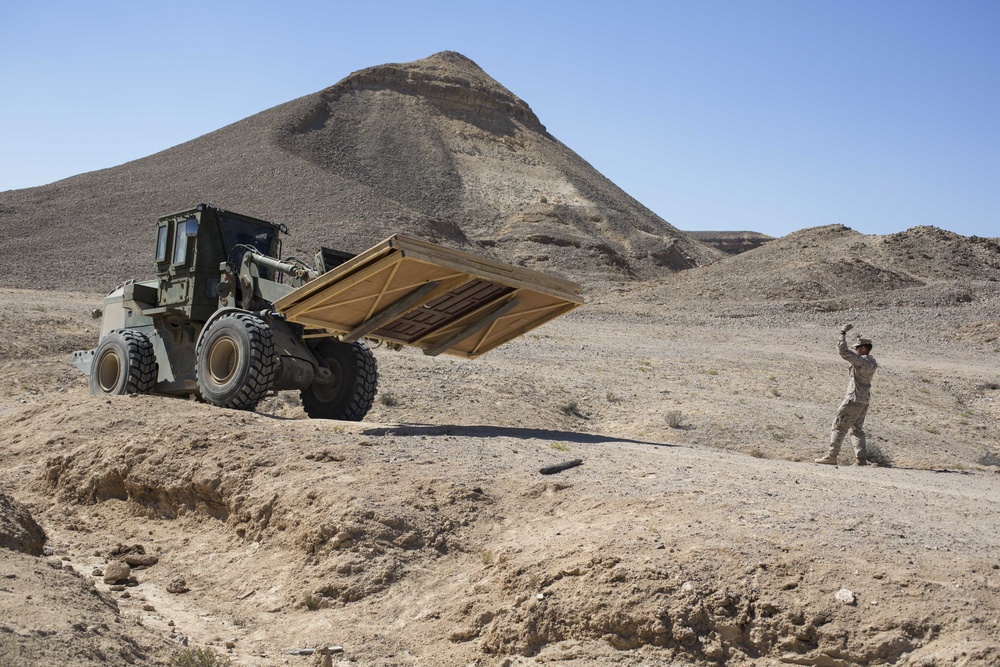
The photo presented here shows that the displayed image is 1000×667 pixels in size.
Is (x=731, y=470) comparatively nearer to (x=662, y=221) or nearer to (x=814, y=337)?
(x=814, y=337)

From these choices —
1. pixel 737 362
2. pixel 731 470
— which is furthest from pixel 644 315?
pixel 731 470

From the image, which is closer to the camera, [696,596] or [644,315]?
[696,596]

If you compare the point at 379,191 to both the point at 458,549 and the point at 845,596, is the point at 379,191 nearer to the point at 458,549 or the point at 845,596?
the point at 458,549

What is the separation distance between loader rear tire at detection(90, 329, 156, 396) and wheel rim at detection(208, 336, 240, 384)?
76.0 inches

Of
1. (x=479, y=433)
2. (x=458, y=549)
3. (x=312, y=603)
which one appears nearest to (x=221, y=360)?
(x=479, y=433)

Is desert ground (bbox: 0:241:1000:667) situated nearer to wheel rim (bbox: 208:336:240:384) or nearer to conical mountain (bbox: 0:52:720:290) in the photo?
wheel rim (bbox: 208:336:240:384)

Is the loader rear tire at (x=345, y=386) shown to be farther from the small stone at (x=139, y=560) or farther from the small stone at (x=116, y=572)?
the small stone at (x=116, y=572)

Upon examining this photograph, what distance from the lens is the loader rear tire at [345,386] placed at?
45.4 feet

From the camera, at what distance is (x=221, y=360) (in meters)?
12.8

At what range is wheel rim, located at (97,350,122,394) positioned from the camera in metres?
14.7

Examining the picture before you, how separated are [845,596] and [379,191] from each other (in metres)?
81.3

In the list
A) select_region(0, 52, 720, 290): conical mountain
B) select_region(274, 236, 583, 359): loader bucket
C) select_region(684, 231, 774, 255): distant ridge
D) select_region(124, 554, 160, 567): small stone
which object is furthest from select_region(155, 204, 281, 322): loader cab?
select_region(684, 231, 774, 255): distant ridge

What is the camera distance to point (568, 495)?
8180 millimetres

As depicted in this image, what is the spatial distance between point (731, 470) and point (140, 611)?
17.5ft
